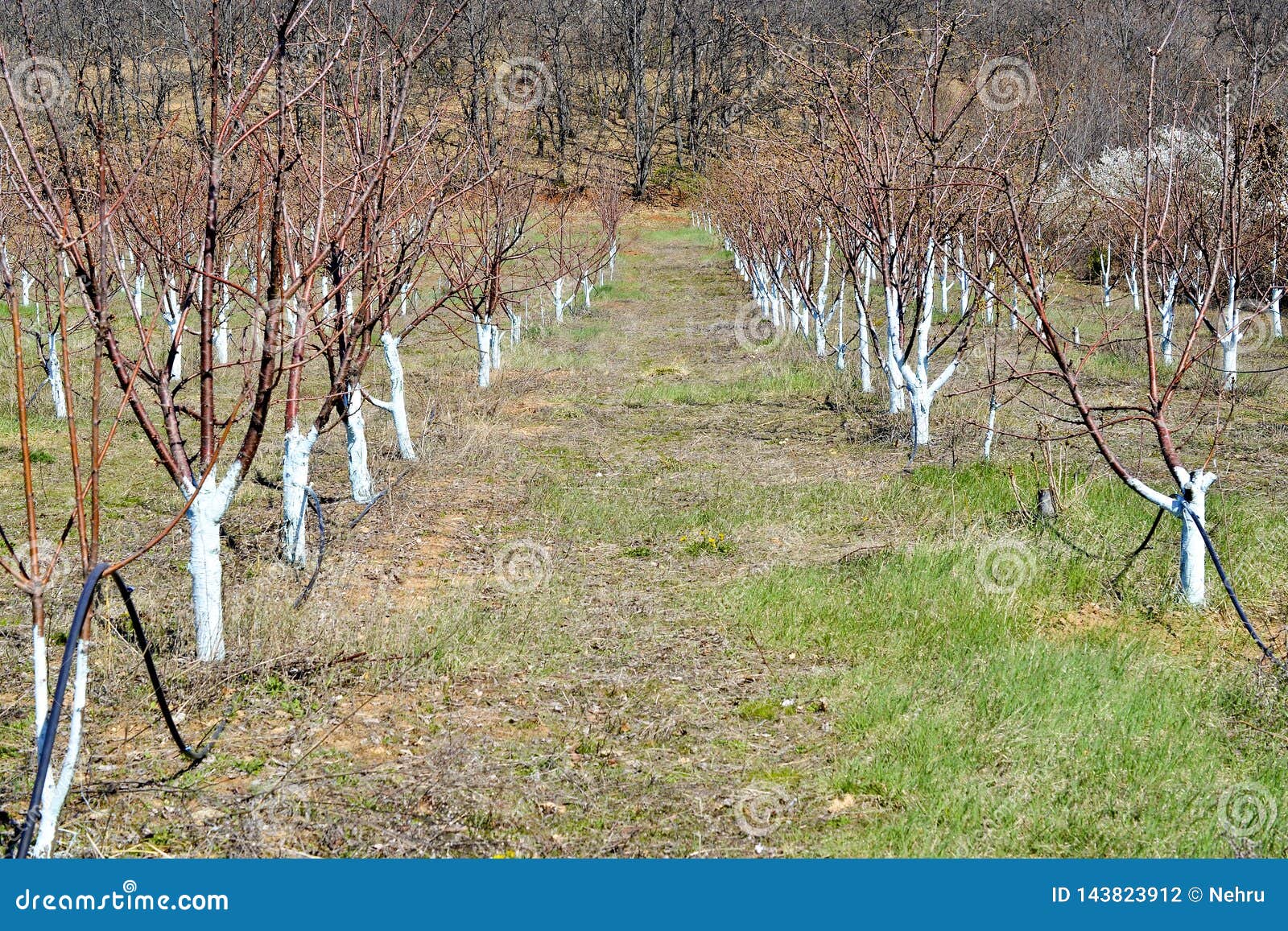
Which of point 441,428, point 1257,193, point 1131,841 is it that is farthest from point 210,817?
point 1257,193

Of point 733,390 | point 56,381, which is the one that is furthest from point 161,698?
point 56,381

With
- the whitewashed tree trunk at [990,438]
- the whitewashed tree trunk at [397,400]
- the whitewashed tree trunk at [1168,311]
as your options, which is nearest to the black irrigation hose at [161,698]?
the whitewashed tree trunk at [397,400]

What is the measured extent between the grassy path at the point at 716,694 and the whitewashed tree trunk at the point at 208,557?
0.59 ft

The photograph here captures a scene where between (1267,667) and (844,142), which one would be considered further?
(844,142)

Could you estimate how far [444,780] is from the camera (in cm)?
377

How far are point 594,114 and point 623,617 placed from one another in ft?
169

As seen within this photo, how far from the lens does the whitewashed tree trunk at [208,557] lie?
4230 millimetres

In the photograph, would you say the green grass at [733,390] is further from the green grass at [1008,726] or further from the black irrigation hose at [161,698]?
the black irrigation hose at [161,698]

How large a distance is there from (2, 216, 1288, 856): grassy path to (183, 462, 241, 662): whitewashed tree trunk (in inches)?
7.1

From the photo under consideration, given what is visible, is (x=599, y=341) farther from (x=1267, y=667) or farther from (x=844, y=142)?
A: (x=1267, y=667)

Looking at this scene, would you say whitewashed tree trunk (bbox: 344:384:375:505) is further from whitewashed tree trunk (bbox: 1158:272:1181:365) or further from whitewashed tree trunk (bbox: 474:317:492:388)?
whitewashed tree trunk (bbox: 1158:272:1181:365)

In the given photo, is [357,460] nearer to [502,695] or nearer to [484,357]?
[502,695]

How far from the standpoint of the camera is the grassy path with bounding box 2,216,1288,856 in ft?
11.3

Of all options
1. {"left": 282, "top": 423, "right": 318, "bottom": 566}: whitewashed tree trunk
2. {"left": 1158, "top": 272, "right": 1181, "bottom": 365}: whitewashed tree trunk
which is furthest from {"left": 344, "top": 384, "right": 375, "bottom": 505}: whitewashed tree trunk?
{"left": 1158, "top": 272, "right": 1181, "bottom": 365}: whitewashed tree trunk
